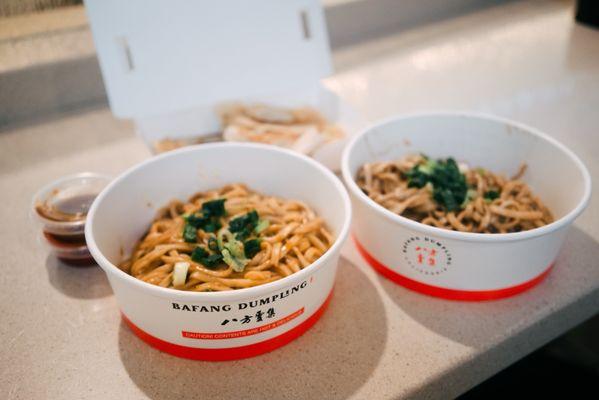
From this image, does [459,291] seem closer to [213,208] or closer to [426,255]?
[426,255]

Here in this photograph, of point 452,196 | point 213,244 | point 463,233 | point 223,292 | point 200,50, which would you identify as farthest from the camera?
point 200,50

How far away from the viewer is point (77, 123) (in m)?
1.54

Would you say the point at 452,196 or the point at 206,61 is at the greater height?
the point at 206,61

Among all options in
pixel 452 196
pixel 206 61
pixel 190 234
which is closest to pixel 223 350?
pixel 190 234

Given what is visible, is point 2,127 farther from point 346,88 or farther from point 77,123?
point 346,88

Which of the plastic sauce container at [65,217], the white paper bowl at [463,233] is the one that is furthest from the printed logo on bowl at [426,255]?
the plastic sauce container at [65,217]

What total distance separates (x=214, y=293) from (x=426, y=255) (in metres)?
0.39

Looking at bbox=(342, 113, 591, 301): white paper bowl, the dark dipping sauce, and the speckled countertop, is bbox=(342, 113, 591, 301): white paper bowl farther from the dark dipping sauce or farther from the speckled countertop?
the dark dipping sauce

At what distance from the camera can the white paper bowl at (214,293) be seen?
2.56 ft

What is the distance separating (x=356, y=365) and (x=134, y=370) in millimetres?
373

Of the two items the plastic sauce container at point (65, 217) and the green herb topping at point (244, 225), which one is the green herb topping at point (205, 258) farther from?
the plastic sauce container at point (65, 217)

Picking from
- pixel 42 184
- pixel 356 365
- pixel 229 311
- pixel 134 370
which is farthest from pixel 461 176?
pixel 42 184
